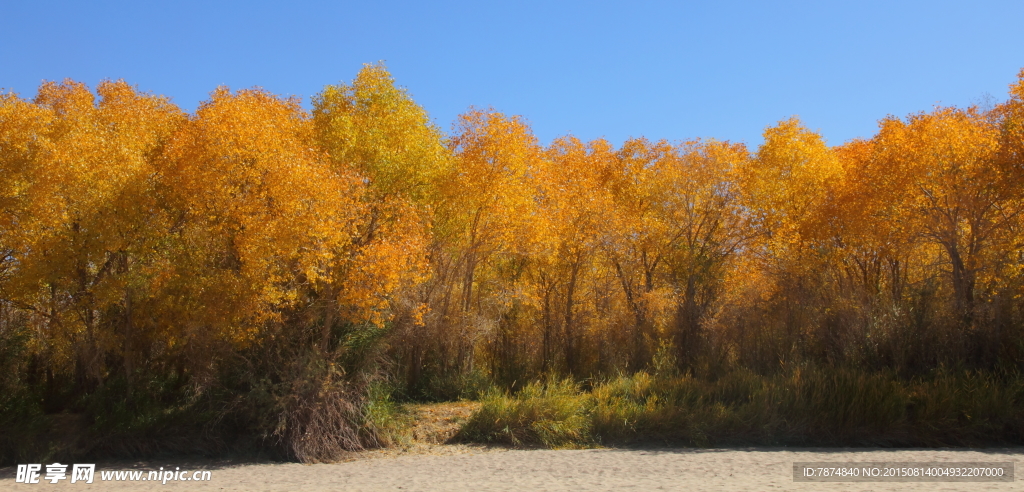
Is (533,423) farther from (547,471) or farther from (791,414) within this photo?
(791,414)

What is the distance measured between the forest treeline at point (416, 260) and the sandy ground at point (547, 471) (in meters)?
1.23

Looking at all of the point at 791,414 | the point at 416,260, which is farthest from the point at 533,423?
the point at 791,414

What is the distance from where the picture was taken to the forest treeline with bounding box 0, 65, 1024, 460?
44.7 ft

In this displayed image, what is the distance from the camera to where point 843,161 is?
24.0 metres

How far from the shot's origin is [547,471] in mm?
12438

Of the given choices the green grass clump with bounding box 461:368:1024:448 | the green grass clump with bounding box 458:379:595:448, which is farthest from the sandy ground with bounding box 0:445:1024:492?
the green grass clump with bounding box 461:368:1024:448

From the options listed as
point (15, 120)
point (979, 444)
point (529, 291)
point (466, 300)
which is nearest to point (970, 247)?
point (979, 444)

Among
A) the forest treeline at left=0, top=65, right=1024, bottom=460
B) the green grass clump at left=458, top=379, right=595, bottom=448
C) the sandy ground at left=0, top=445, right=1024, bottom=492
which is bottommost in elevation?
the sandy ground at left=0, top=445, right=1024, bottom=492

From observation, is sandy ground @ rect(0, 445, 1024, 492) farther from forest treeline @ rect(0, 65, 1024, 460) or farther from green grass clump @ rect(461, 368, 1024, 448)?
forest treeline @ rect(0, 65, 1024, 460)

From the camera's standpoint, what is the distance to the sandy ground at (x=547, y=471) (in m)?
11.3

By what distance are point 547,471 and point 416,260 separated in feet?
16.7

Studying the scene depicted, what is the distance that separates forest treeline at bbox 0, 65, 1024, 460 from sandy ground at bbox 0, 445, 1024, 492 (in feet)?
4.03

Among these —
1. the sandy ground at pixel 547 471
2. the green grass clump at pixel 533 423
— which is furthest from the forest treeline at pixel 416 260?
the green grass clump at pixel 533 423

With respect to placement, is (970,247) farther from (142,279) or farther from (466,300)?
(142,279)
